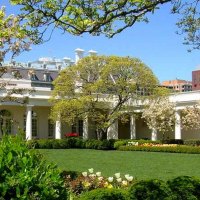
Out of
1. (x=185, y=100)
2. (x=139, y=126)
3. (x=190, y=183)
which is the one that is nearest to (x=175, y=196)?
(x=190, y=183)

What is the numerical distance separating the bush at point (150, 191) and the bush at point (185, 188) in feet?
0.59

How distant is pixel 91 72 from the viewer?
3700 centimetres

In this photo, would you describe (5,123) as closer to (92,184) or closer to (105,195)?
(92,184)

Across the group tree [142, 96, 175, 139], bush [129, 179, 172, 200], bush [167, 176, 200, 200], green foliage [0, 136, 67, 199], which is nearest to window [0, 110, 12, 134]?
green foliage [0, 136, 67, 199]

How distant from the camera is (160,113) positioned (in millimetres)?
37375

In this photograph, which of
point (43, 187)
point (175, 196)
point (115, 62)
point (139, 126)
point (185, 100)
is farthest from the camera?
point (139, 126)

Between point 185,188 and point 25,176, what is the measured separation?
3174mm

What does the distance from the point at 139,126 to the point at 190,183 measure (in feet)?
139

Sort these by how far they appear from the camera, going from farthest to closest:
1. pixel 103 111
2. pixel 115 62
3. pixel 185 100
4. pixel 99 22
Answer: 1. pixel 103 111
2. pixel 185 100
3. pixel 115 62
4. pixel 99 22

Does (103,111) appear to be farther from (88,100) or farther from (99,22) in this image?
(99,22)

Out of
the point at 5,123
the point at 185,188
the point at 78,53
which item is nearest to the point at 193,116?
the point at 78,53

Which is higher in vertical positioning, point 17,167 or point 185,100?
point 185,100

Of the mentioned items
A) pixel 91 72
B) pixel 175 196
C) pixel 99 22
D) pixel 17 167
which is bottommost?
pixel 175 196

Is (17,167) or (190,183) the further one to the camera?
(190,183)
